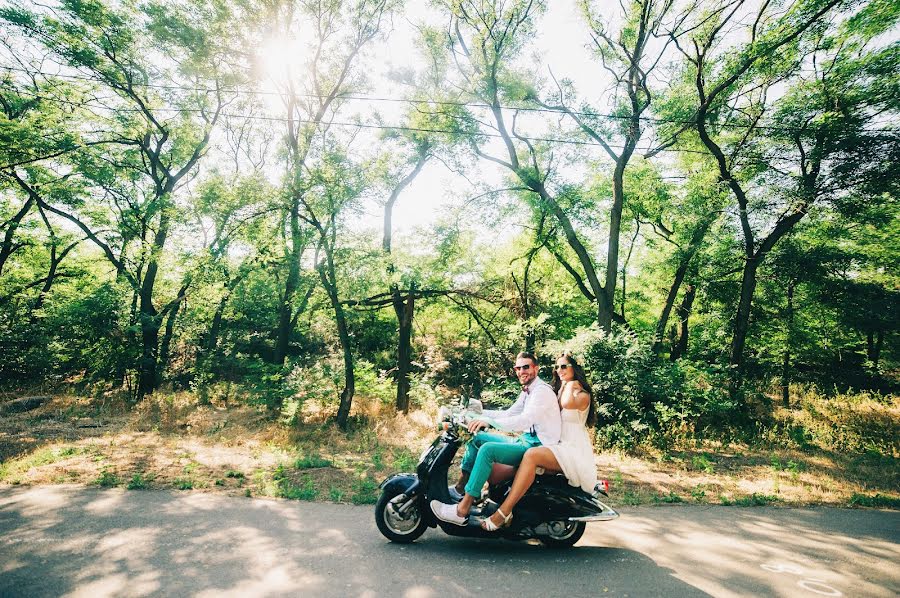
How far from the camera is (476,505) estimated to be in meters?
3.85

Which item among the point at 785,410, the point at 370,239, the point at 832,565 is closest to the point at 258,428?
the point at 370,239

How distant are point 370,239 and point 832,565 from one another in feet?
33.1

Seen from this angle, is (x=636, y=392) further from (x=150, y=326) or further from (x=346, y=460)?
(x=150, y=326)

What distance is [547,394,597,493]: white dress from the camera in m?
3.71

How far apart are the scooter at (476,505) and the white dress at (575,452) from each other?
13 cm

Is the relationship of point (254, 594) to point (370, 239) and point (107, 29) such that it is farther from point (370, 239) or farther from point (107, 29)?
point (107, 29)

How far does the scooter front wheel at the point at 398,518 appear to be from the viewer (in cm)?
395

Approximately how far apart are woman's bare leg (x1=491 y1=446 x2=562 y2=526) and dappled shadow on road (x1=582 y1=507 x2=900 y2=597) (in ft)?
4.28

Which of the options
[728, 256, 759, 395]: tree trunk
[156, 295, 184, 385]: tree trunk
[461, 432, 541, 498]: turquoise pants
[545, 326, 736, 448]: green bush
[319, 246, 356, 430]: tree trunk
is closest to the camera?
[461, 432, 541, 498]: turquoise pants

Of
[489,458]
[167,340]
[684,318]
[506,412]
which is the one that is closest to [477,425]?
[489,458]

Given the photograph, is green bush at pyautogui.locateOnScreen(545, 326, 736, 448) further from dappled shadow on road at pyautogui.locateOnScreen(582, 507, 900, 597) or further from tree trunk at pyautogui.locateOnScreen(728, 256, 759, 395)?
tree trunk at pyautogui.locateOnScreen(728, 256, 759, 395)

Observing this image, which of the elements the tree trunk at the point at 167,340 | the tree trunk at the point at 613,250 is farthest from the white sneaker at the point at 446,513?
the tree trunk at the point at 167,340

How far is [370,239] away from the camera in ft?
36.3

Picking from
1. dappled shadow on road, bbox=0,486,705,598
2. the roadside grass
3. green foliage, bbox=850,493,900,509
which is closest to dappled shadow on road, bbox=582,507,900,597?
green foliage, bbox=850,493,900,509
